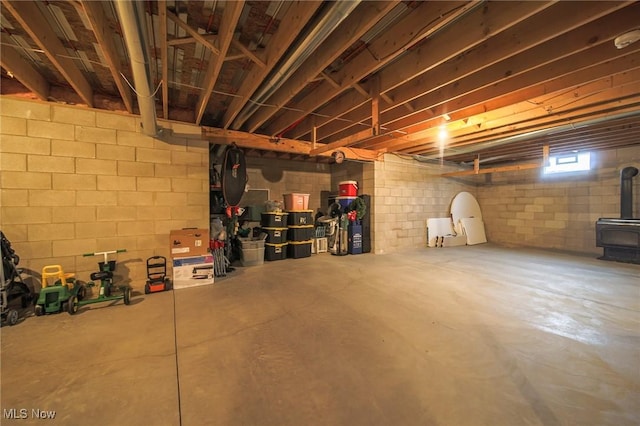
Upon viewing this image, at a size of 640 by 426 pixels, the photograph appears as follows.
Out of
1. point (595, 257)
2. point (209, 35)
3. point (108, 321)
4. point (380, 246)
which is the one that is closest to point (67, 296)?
point (108, 321)

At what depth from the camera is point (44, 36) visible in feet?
6.46

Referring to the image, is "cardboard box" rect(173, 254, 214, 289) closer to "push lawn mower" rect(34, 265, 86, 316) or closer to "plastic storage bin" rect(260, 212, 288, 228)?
"push lawn mower" rect(34, 265, 86, 316)

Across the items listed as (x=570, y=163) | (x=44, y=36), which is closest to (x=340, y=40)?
(x=44, y=36)

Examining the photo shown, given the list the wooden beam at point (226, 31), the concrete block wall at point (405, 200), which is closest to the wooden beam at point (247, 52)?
the wooden beam at point (226, 31)

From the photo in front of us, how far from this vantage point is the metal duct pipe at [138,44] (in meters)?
1.43

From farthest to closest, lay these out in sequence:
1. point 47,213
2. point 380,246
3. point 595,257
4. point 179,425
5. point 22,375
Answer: point 380,246, point 595,257, point 47,213, point 22,375, point 179,425

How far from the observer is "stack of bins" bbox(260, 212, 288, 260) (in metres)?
5.16

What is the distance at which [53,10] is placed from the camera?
1918mm

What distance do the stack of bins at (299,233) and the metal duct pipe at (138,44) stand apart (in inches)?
128

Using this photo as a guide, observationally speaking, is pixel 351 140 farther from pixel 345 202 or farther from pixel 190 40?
pixel 190 40

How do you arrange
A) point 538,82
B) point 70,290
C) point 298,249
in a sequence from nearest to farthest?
point 538,82 → point 70,290 → point 298,249

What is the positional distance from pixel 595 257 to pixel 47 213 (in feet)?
32.1

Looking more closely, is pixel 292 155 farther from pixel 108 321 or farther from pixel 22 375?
pixel 22 375

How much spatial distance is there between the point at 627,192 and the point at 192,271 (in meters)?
8.61
